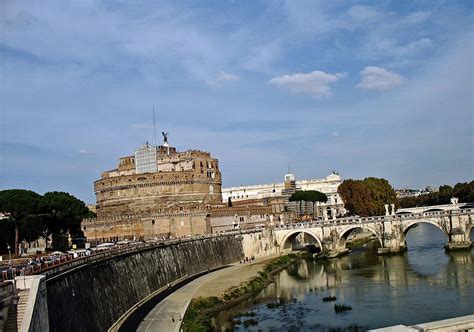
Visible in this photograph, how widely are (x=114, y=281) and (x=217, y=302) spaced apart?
23.4 feet

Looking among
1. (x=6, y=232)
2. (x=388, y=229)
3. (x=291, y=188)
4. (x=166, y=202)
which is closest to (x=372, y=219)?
(x=388, y=229)

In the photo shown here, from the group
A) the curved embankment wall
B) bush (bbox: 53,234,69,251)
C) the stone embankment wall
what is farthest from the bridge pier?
the stone embankment wall

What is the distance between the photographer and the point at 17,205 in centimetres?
4450

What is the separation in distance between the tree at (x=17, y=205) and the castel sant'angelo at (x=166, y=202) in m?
21.8

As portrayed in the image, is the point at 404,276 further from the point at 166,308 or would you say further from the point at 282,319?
the point at 166,308

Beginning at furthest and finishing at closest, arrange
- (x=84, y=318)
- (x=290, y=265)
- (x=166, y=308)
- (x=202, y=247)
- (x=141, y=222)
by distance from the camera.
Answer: (x=141, y=222), (x=290, y=265), (x=202, y=247), (x=166, y=308), (x=84, y=318)

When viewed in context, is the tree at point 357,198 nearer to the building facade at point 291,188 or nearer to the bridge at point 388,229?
the bridge at point 388,229

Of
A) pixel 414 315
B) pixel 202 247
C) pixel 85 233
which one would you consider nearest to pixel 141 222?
pixel 85 233

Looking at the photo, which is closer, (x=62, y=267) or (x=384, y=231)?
(x=62, y=267)

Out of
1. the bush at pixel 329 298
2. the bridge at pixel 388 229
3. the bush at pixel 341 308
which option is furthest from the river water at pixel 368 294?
the bridge at pixel 388 229

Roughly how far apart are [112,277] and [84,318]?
663 centimetres

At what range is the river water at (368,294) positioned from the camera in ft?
93.1

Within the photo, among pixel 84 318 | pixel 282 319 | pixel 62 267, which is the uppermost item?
pixel 62 267

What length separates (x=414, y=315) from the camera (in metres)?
27.8
